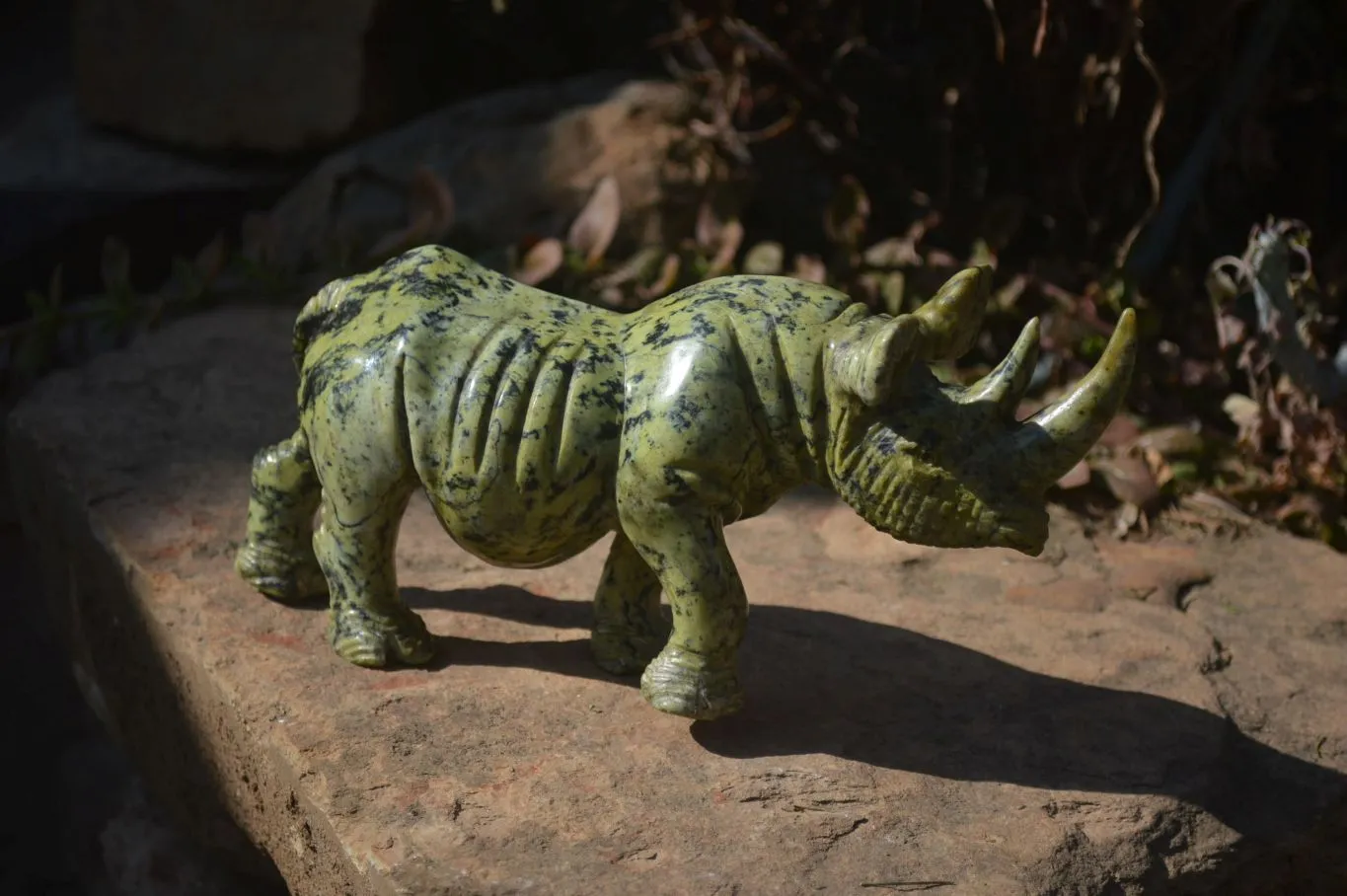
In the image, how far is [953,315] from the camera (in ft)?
9.42

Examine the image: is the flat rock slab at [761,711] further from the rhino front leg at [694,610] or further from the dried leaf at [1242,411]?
the dried leaf at [1242,411]

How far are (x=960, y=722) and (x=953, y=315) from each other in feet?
3.16

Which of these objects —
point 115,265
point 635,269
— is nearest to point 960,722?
point 635,269

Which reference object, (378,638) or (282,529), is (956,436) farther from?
(282,529)

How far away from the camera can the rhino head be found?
274 centimetres

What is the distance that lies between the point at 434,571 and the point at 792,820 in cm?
139

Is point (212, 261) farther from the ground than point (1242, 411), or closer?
closer

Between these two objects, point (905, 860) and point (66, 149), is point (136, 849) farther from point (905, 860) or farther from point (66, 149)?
point (66, 149)

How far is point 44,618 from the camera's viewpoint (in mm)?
5168

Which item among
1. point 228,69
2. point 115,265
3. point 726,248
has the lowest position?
point 115,265

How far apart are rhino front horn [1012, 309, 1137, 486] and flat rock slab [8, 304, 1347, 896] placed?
0.72 metres

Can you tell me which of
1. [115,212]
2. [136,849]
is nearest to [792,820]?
[136,849]

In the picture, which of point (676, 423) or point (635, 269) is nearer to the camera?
point (676, 423)

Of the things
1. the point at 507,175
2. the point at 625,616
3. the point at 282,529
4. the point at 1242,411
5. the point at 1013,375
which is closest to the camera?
the point at 1013,375
